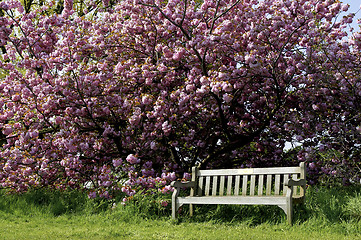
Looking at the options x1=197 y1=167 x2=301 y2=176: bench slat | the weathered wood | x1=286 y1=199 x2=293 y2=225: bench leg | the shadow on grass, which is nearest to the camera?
x1=286 y1=199 x2=293 y2=225: bench leg

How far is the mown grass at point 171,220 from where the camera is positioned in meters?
5.47

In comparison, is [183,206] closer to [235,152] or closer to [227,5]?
[235,152]

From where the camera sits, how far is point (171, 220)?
652 centimetres

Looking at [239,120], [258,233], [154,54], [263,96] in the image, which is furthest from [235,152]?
[258,233]

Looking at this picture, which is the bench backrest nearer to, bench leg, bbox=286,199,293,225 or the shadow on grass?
bench leg, bbox=286,199,293,225

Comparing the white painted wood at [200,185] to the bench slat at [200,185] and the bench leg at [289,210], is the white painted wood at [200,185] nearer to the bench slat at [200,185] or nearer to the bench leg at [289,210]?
the bench slat at [200,185]

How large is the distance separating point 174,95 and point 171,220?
2.34 meters

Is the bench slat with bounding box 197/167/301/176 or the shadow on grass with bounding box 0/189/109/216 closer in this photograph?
the bench slat with bounding box 197/167/301/176

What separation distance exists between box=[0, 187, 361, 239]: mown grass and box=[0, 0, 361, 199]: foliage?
48cm

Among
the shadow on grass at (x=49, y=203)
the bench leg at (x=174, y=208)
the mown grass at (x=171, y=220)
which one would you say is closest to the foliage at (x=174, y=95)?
the shadow on grass at (x=49, y=203)

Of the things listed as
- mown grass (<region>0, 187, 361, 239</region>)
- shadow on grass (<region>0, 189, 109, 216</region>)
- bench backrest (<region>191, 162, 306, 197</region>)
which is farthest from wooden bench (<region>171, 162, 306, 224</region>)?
shadow on grass (<region>0, 189, 109, 216</region>)

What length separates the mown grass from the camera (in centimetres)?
547

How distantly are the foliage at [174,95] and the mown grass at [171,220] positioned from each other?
1.57 feet

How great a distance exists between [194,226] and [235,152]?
290cm
